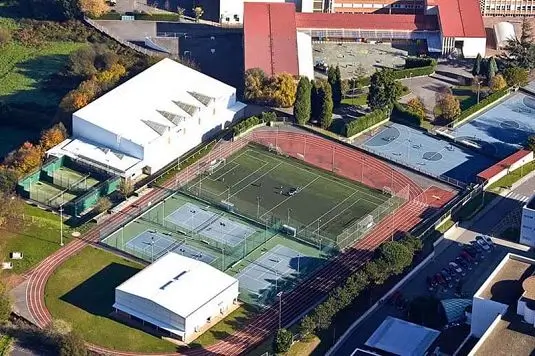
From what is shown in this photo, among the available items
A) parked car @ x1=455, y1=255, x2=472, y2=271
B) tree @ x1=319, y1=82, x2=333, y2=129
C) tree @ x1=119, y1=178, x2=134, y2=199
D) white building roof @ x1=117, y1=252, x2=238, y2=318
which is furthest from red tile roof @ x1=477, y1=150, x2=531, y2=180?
tree @ x1=119, y1=178, x2=134, y2=199

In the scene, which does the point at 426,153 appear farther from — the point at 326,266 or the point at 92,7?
the point at 92,7

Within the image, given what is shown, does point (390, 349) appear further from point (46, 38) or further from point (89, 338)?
point (46, 38)

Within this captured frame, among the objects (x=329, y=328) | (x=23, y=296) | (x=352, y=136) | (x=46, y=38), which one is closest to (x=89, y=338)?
(x=23, y=296)

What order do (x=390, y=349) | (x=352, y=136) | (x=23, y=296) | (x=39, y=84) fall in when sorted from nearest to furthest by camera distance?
(x=390, y=349)
(x=23, y=296)
(x=352, y=136)
(x=39, y=84)

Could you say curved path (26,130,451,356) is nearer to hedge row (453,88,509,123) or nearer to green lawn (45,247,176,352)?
green lawn (45,247,176,352)

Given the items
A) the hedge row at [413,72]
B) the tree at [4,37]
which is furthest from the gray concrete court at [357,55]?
Answer: the tree at [4,37]

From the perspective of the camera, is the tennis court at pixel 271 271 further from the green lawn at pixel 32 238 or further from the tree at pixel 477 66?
the tree at pixel 477 66
